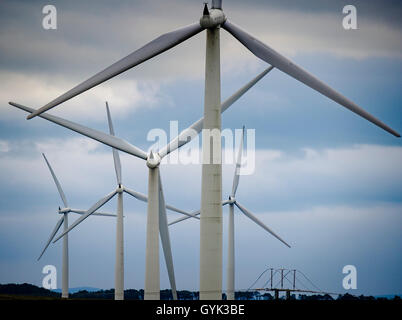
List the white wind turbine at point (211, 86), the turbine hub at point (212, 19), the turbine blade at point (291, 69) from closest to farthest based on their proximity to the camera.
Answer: the turbine blade at point (291, 69)
the white wind turbine at point (211, 86)
the turbine hub at point (212, 19)

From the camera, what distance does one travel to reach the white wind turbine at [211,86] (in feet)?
135

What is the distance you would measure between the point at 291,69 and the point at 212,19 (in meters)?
5.11

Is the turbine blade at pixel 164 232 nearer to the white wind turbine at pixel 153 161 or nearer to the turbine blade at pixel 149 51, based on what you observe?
the white wind turbine at pixel 153 161

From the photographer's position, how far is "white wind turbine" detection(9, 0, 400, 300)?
41166 millimetres

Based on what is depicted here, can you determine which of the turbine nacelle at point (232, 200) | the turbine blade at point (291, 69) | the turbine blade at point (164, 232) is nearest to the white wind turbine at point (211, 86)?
the turbine blade at point (291, 69)

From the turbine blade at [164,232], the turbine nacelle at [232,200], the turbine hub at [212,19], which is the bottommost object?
the turbine blade at [164,232]

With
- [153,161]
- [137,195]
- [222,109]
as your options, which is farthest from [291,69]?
[137,195]

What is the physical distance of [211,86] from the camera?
4247cm

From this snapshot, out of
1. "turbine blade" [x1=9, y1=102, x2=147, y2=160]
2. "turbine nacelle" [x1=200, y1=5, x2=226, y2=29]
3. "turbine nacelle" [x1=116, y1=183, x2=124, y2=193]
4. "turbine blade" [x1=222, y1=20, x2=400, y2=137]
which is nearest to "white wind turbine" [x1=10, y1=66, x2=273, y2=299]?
"turbine blade" [x1=9, y1=102, x2=147, y2=160]

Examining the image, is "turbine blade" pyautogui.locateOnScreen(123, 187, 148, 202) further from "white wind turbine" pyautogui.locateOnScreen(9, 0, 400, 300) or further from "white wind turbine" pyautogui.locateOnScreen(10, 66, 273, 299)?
"white wind turbine" pyautogui.locateOnScreen(9, 0, 400, 300)

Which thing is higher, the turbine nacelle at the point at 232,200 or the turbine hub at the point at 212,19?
the turbine nacelle at the point at 232,200

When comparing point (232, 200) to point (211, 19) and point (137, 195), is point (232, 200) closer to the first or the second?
point (137, 195)
